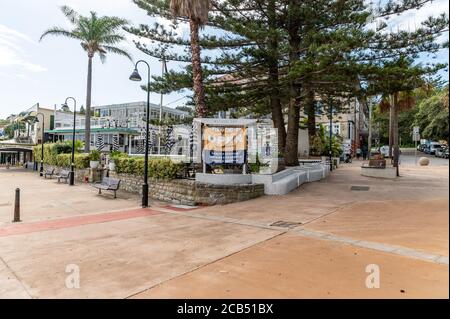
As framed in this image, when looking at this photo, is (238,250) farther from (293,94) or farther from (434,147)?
(434,147)

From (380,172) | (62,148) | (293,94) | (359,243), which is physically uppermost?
(293,94)

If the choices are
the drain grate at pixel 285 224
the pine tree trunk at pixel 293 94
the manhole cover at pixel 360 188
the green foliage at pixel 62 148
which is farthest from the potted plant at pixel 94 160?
the drain grate at pixel 285 224

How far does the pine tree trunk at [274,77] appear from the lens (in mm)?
15203

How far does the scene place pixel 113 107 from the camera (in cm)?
4450

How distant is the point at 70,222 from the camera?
400 inches

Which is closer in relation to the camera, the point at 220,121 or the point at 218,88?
the point at 220,121

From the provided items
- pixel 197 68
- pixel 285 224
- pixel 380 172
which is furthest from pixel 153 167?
pixel 380 172

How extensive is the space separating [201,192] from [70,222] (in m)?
4.98

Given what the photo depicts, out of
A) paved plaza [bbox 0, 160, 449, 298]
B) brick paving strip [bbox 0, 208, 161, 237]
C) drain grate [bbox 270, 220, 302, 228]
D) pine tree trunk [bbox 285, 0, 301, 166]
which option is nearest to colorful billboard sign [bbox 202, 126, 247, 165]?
paved plaza [bbox 0, 160, 449, 298]

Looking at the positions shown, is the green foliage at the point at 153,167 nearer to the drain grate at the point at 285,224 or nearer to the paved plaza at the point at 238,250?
the paved plaza at the point at 238,250

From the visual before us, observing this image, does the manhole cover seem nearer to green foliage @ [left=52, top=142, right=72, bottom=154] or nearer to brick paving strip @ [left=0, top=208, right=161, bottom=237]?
brick paving strip @ [left=0, top=208, right=161, bottom=237]

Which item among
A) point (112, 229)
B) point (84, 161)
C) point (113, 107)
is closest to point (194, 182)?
point (112, 229)
